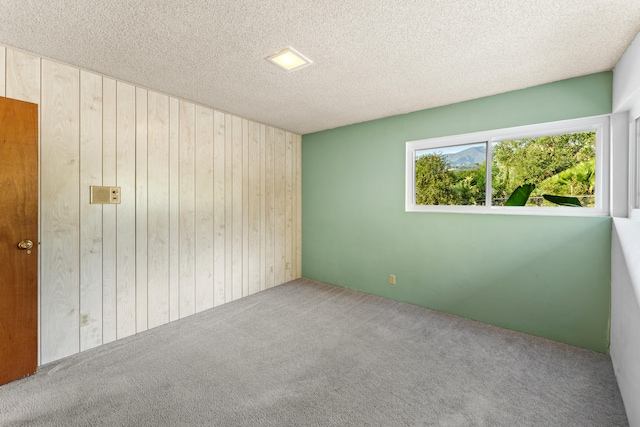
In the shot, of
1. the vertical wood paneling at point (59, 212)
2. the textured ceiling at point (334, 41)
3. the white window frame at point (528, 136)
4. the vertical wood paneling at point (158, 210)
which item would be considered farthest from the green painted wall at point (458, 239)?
the vertical wood paneling at point (59, 212)

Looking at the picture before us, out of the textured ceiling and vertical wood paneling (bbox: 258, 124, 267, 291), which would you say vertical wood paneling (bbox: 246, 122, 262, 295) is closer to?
vertical wood paneling (bbox: 258, 124, 267, 291)

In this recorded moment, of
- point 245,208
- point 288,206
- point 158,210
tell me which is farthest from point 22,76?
point 288,206

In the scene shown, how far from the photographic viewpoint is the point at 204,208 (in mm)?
3176

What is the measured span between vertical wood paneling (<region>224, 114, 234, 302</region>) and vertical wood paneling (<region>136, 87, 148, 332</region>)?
34.8 inches

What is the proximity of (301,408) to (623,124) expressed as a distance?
3210 mm

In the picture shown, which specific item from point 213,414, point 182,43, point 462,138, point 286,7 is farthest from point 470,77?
point 213,414

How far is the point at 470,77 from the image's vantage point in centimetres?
240

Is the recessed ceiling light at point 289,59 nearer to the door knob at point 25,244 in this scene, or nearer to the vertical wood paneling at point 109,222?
the vertical wood paneling at point 109,222

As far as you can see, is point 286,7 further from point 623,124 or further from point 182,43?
point 623,124

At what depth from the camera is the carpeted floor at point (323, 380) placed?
1.62m

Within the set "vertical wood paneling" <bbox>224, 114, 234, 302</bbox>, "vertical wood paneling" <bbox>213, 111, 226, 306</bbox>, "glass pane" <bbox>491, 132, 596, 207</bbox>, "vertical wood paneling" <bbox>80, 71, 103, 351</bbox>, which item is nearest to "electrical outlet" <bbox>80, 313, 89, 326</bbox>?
"vertical wood paneling" <bbox>80, 71, 103, 351</bbox>

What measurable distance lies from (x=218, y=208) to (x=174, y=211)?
20.2 inches

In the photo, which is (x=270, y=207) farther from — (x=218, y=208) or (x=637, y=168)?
(x=637, y=168)

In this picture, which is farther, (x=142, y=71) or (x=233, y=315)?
(x=233, y=315)
